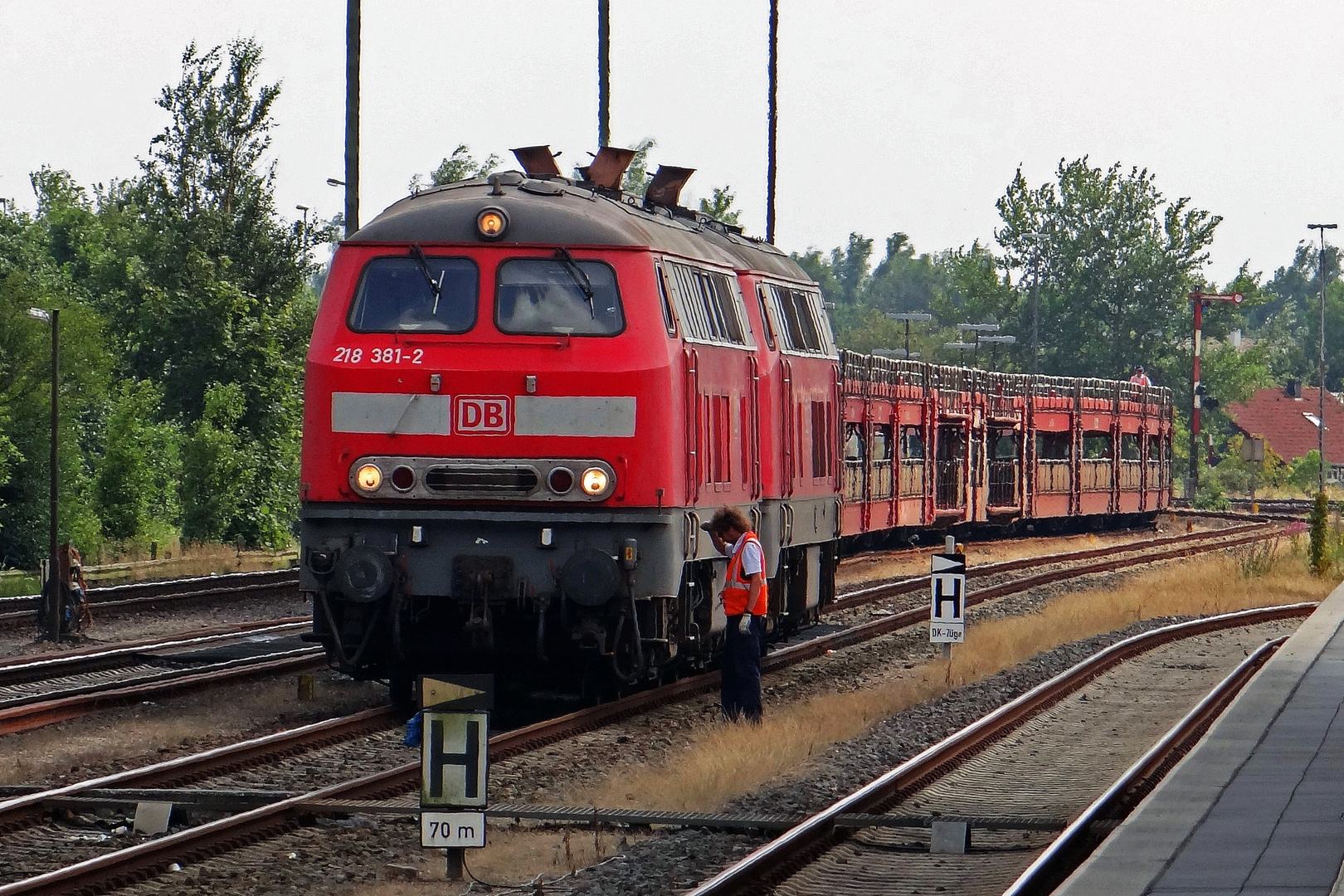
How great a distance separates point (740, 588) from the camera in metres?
13.0

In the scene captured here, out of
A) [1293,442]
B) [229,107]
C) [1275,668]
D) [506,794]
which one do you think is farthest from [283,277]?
[1293,442]

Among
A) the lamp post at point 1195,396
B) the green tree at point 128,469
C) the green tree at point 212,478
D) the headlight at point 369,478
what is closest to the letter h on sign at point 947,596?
the headlight at point 369,478

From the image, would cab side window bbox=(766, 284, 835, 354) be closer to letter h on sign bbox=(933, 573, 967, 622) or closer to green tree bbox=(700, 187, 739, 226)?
letter h on sign bbox=(933, 573, 967, 622)

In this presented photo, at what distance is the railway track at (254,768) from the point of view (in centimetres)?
831

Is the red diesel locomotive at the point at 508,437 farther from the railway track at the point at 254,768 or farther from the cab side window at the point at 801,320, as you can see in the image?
the cab side window at the point at 801,320

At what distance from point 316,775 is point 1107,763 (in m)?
4.98

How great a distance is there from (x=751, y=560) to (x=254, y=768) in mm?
3569

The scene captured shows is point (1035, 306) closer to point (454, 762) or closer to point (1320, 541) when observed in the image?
point (1320, 541)

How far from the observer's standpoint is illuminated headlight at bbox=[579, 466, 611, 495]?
12.7 m

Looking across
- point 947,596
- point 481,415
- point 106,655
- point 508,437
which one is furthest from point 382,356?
point 947,596

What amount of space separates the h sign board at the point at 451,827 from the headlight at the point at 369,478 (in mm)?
4546

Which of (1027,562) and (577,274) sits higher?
(577,274)

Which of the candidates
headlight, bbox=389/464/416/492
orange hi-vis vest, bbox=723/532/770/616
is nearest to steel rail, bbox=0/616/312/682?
headlight, bbox=389/464/416/492

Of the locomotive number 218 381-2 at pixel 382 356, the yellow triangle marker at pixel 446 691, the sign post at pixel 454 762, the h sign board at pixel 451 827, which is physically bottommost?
the h sign board at pixel 451 827
